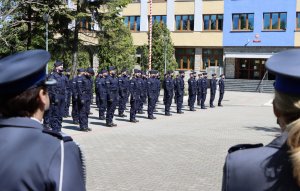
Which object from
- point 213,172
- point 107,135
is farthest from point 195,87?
point 213,172

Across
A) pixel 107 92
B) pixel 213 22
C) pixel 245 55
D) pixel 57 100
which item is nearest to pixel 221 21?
pixel 213 22

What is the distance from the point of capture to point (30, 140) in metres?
2.09

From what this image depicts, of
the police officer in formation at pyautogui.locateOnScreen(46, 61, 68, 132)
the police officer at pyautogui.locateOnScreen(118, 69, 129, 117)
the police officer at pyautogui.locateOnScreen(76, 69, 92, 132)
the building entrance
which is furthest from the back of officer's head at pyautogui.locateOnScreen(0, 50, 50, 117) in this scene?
the building entrance

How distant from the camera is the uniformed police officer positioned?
1.99 metres

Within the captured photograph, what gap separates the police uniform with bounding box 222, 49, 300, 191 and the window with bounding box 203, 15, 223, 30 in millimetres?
42847

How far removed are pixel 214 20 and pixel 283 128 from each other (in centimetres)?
4309

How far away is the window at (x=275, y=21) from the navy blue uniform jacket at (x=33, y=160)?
41075 mm

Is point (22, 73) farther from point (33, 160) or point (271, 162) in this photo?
point (271, 162)

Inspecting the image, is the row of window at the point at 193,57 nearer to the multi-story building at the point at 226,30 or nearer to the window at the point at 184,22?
the multi-story building at the point at 226,30

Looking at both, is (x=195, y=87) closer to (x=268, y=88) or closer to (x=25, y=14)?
(x=25, y=14)

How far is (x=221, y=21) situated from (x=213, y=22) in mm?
806

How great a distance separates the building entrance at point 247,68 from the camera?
43.5 m

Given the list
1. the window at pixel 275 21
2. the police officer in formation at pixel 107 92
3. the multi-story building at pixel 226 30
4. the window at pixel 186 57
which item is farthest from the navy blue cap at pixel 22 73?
the window at pixel 186 57

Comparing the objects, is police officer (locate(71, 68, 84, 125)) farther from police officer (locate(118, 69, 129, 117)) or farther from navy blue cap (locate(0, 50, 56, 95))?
navy blue cap (locate(0, 50, 56, 95))
